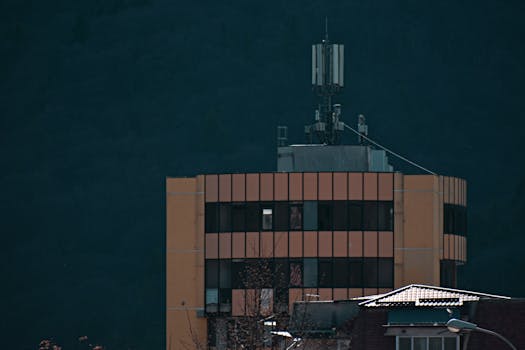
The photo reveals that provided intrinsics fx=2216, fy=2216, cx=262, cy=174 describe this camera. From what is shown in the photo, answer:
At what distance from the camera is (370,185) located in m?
107

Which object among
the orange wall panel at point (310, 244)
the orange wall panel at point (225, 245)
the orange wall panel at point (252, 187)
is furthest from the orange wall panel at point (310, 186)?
the orange wall panel at point (225, 245)

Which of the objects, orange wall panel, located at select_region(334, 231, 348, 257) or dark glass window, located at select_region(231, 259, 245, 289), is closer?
orange wall panel, located at select_region(334, 231, 348, 257)

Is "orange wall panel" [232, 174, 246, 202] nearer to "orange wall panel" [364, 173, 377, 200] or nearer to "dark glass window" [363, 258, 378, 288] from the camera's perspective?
"orange wall panel" [364, 173, 377, 200]

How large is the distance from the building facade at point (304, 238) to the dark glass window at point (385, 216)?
0.05 metres

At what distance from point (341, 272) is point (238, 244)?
17.3ft

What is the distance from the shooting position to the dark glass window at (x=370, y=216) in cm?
10738

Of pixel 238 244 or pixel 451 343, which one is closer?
pixel 451 343

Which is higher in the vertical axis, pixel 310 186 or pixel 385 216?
pixel 310 186

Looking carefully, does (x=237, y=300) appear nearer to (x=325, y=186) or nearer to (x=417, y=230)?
(x=325, y=186)

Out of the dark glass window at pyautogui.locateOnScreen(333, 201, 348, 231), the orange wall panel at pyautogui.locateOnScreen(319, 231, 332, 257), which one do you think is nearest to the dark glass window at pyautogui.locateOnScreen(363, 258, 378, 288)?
the orange wall panel at pyautogui.locateOnScreen(319, 231, 332, 257)

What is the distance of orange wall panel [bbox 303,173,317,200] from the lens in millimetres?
107500

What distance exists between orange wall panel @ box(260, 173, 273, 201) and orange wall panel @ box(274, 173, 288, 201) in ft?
0.80

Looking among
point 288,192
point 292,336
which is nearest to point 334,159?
point 288,192

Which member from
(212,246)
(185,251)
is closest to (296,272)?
(212,246)
